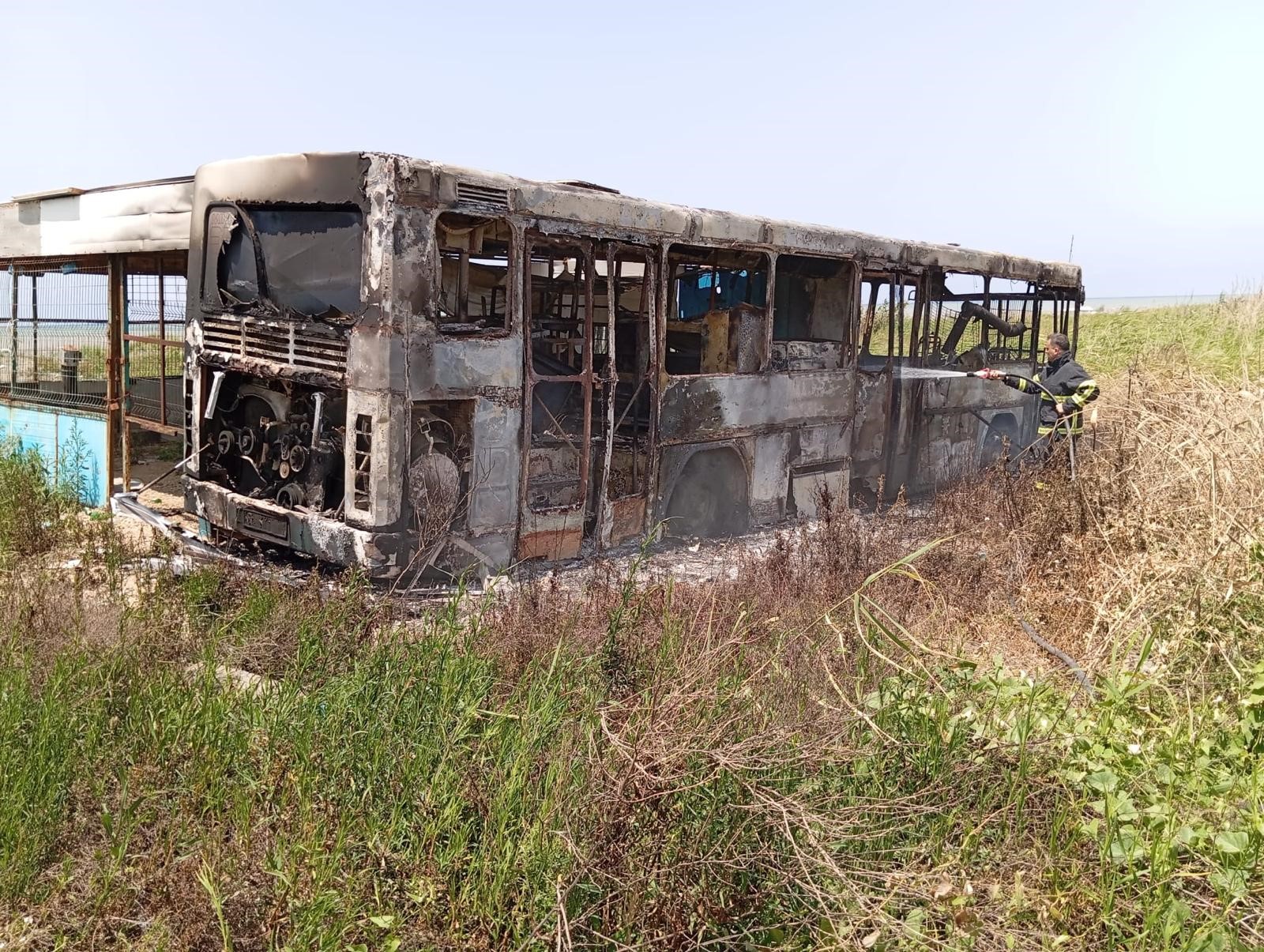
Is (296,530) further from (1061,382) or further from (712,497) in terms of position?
(1061,382)

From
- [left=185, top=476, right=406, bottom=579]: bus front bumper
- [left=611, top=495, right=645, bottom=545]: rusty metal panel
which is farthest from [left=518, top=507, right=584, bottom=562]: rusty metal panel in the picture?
[left=185, top=476, right=406, bottom=579]: bus front bumper

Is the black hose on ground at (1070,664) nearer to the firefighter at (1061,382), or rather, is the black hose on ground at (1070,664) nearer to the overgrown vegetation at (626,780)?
the overgrown vegetation at (626,780)

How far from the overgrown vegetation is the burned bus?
1.20 m

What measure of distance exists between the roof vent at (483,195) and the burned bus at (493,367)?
1 centimetres

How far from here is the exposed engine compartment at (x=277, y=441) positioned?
6.01 m

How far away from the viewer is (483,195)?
589 cm

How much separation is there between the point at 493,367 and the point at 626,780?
369 cm

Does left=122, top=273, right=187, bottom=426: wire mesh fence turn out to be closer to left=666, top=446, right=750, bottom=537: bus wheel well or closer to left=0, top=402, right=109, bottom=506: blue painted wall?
left=0, top=402, right=109, bottom=506: blue painted wall

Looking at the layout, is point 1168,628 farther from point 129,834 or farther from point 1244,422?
point 129,834

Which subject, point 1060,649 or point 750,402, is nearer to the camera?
point 1060,649

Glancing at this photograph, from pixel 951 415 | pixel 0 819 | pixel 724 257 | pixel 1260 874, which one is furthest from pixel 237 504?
pixel 951 415

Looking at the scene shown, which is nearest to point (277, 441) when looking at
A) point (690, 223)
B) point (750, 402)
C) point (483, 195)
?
point (483, 195)

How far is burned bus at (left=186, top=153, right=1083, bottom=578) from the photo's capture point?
5.67 m

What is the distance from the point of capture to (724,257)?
26.3 feet
